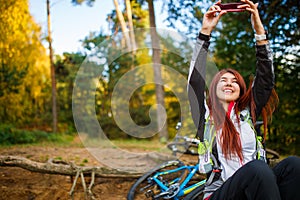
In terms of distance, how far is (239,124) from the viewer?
156 cm

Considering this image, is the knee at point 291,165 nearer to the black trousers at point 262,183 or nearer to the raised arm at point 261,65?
the black trousers at point 262,183

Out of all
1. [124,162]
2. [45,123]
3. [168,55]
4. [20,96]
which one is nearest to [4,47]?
[20,96]

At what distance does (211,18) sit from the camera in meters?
1.57

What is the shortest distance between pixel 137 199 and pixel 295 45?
15.3ft

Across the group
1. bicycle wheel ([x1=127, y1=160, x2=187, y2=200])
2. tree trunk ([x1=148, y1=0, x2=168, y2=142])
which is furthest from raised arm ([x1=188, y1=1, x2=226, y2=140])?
tree trunk ([x1=148, y1=0, x2=168, y2=142])

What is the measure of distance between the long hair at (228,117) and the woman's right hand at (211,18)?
259 mm

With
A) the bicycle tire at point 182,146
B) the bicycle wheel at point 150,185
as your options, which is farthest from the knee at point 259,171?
the bicycle tire at point 182,146

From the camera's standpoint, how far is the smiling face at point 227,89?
5.32 feet

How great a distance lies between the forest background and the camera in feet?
18.9

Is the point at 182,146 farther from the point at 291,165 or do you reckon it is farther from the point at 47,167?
the point at 291,165

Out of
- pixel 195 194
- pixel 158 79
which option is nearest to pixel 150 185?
pixel 195 194

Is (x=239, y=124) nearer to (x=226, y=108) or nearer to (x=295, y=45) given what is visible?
(x=226, y=108)

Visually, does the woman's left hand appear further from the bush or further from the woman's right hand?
the bush

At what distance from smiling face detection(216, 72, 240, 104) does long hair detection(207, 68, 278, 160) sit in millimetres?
17
